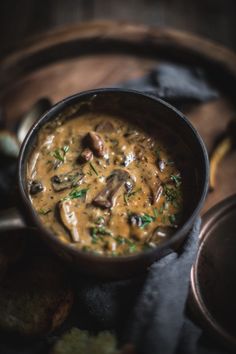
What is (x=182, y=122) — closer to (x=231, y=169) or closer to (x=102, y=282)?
(x=231, y=169)

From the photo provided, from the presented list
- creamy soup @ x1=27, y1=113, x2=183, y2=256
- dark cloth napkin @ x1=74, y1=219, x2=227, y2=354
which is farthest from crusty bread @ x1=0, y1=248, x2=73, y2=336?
creamy soup @ x1=27, y1=113, x2=183, y2=256

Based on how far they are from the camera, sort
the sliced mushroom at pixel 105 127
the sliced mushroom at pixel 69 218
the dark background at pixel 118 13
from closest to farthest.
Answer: the sliced mushroom at pixel 69 218, the sliced mushroom at pixel 105 127, the dark background at pixel 118 13

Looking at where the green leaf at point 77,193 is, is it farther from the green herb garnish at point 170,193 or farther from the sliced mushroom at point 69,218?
the green herb garnish at point 170,193

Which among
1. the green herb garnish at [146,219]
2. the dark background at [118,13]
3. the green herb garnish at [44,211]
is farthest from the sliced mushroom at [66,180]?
the dark background at [118,13]

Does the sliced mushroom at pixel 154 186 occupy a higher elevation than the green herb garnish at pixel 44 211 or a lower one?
lower

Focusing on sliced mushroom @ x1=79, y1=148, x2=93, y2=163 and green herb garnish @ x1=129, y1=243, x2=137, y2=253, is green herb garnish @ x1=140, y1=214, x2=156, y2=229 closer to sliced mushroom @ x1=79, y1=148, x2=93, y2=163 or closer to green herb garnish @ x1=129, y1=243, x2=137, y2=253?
green herb garnish @ x1=129, y1=243, x2=137, y2=253
